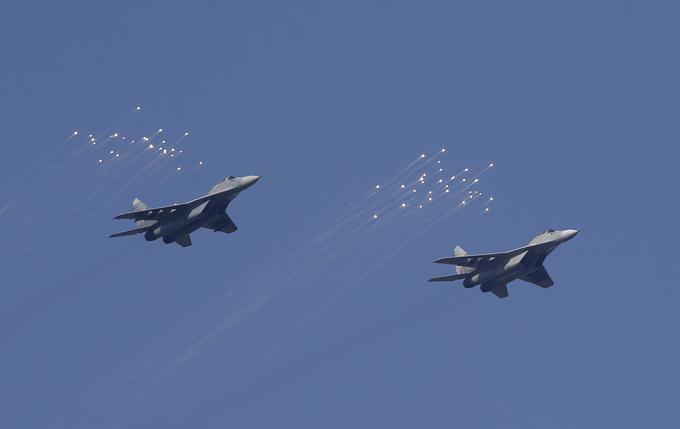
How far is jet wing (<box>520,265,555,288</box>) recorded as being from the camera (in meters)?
120

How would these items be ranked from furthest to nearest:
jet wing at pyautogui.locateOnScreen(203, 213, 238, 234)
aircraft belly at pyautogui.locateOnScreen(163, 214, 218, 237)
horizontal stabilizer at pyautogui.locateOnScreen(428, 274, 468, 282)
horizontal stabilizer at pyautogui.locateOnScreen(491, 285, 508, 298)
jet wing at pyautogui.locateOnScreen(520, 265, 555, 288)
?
jet wing at pyautogui.locateOnScreen(520, 265, 555, 288), jet wing at pyautogui.locateOnScreen(203, 213, 238, 234), horizontal stabilizer at pyautogui.locateOnScreen(491, 285, 508, 298), aircraft belly at pyautogui.locateOnScreen(163, 214, 218, 237), horizontal stabilizer at pyautogui.locateOnScreen(428, 274, 468, 282)

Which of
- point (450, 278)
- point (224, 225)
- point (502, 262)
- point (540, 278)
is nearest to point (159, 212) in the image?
point (224, 225)

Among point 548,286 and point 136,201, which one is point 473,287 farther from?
point 136,201

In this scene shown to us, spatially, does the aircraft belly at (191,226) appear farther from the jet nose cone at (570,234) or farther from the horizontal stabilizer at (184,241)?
the jet nose cone at (570,234)

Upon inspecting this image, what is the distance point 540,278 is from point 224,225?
2937cm

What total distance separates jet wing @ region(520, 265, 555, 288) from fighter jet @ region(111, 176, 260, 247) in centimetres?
2656

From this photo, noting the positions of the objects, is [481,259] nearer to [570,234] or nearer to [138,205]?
[570,234]

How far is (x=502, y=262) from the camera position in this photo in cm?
11556

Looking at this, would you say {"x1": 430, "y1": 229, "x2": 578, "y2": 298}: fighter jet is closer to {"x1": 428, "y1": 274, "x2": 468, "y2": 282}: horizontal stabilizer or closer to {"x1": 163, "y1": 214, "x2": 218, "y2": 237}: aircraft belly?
{"x1": 428, "y1": 274, "x2": 468, "y2": 282}: horizontal stabilizer

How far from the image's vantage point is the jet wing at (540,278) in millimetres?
120125

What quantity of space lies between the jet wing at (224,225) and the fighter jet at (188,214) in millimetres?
1435

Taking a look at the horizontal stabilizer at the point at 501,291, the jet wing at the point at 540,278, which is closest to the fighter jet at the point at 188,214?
the horizontal stabilizer at the point at 501,291

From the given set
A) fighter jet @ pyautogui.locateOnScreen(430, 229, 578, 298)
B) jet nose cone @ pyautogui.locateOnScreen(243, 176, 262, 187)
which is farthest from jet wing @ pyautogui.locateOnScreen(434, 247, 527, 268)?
jet nose cone @ pyautogui.locateOnScreen(243, 176, 262, 187)

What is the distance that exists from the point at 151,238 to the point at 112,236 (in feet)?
14.6
